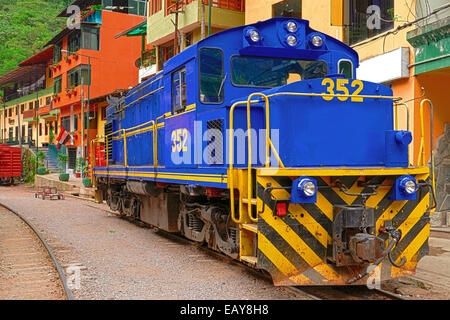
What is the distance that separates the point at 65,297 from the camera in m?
5.84

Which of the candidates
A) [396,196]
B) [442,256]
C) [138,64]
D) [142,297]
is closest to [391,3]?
[442,256]

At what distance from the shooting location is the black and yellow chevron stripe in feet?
17.4

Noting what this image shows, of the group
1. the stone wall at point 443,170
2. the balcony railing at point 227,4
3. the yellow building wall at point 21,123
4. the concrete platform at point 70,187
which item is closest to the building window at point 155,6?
the balcony railing at point 227,4

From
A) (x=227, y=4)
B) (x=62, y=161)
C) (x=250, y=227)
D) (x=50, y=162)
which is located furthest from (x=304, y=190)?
(x=50, y=162)

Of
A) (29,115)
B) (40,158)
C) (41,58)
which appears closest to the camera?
(40,158)

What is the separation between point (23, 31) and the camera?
5528 cm

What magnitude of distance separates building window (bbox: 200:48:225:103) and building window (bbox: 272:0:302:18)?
1071cm

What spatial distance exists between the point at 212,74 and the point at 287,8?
11.3m

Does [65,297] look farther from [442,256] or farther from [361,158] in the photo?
[442,256]

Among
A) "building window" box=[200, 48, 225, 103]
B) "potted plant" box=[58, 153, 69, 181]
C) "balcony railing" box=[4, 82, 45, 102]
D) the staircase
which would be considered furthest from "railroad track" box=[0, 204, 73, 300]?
"balcony railing" box=[4, 82, 45, 102]

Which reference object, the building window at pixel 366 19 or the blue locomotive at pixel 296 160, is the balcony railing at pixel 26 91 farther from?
the blue locomotive at pixel 296 160

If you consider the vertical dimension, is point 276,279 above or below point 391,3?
below

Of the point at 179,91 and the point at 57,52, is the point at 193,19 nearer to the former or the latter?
the point at 179,91

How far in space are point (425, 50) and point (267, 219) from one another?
7.27m
